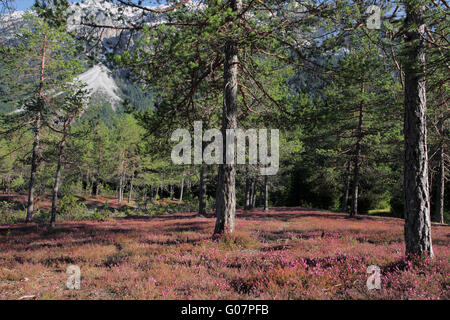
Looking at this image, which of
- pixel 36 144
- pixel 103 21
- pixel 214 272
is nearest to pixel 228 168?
pixel 214 272

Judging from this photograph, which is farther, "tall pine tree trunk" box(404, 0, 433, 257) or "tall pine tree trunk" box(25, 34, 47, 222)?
"tall pine tree trunk" box(25, 34, 47, 222)

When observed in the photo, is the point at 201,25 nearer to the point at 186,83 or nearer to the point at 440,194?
the point at 186,83

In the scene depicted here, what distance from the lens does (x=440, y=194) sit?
19.3 metres

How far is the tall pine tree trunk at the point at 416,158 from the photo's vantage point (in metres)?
5.25

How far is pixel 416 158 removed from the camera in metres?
5.30

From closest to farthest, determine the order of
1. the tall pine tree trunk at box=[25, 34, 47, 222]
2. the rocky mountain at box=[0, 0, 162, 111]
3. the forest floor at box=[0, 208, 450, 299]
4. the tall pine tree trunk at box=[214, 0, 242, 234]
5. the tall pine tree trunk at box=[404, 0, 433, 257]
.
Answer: the forest floor at box=[0, 208, 450, 299]
the tall pine tree trunk at box=[404, 0, 433, 257]
the rocky mountain at box=[0, 0, 162, 111]
the tall pine tree trunk at box=[214, 0, 242, 234]
the tall pine tree trunk at box=[25, 34, 47, 222]

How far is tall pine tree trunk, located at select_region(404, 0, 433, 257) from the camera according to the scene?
5254 mm

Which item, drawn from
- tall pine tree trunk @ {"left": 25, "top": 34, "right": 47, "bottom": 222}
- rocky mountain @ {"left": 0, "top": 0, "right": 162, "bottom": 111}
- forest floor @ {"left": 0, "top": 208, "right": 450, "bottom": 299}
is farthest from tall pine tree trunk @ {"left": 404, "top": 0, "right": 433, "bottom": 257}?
tall pine tree trunk @ {"left": 25, "top": 34, "right": 47, "bottom": 222}

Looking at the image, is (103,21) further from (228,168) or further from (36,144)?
(36,144)

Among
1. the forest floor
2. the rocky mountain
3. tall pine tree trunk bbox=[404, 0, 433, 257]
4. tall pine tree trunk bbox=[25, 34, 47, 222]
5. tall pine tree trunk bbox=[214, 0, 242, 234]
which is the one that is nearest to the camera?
the forest floor

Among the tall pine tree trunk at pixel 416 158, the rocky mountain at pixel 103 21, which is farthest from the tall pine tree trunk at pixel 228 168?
the tall pine tree trunk at pixel 416 158

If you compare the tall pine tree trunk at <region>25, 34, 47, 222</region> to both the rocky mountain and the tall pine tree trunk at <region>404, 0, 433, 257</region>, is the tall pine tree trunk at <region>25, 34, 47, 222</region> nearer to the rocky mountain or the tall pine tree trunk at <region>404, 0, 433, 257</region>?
the rocky mountain

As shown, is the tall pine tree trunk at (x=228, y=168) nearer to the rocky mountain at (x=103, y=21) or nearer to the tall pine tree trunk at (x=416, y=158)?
the rocky mountain at (x=103, y=21)
